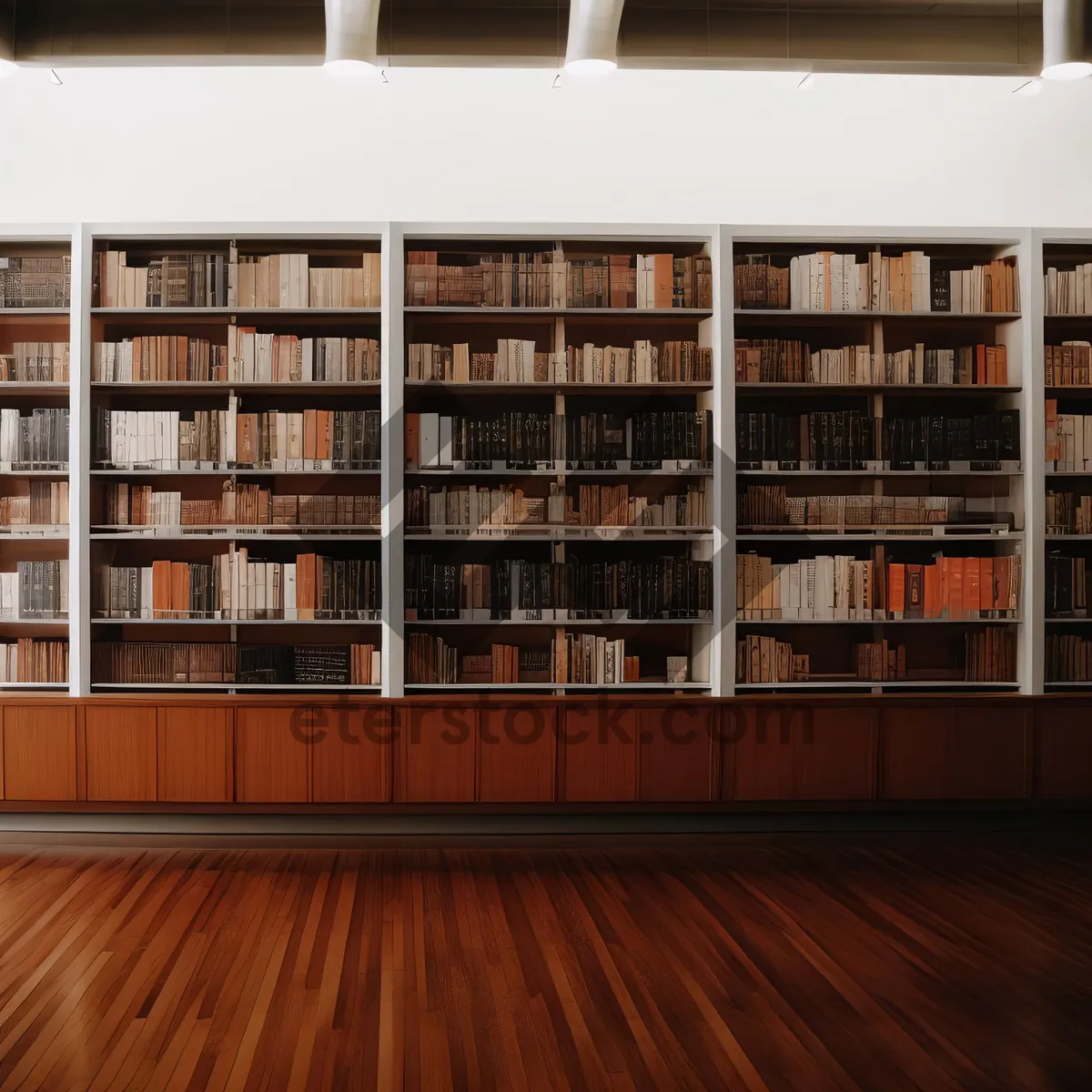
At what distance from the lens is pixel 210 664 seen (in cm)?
452

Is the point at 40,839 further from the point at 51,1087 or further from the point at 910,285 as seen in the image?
the point at 910,285

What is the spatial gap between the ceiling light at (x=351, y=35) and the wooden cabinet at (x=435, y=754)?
118 inches

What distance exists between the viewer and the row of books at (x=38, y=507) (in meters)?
4.50

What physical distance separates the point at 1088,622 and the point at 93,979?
4.88 meters

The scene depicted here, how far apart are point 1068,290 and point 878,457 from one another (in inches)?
52.8

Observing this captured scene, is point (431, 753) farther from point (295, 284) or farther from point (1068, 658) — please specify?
point (1068, 658)

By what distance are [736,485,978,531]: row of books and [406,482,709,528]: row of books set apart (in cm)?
25

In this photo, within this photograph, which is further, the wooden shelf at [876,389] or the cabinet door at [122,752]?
the wooden shelf at [876,389]

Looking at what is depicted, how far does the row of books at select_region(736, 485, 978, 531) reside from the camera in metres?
4.54

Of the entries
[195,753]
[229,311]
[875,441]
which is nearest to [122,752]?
[195,753]

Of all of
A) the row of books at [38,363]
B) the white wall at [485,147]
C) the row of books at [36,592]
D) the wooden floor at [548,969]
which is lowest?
the wooden floor at [548,969]

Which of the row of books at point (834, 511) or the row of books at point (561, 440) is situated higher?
the row of books at point (561, 440)

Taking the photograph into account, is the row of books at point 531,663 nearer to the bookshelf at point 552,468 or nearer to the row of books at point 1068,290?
the bookshelf at point 552,468

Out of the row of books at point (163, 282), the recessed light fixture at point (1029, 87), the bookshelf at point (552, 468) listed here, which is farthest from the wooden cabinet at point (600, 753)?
the recessed light fixture at point (1029, 87)
